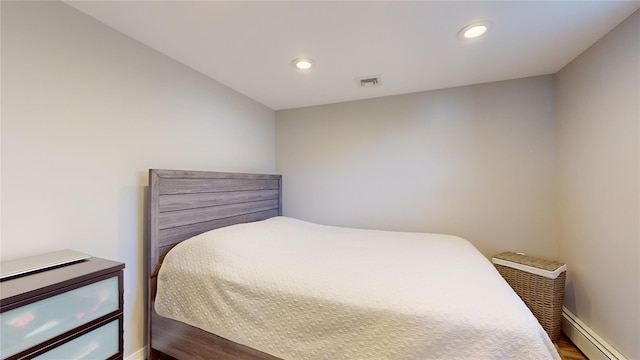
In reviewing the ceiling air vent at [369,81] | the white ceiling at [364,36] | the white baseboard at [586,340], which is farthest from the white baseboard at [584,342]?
the ceiling air vent at [369,81]

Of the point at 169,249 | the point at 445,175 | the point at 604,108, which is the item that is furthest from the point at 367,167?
the point at 169,249

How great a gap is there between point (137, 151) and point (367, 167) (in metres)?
2.08

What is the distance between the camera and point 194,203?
74.9 inches

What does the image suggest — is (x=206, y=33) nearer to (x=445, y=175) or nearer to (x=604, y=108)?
(x=445, y=175)

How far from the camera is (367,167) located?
109 inches

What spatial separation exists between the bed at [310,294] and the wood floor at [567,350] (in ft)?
3.15

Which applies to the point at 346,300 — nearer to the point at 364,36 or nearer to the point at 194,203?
the point at 194,203

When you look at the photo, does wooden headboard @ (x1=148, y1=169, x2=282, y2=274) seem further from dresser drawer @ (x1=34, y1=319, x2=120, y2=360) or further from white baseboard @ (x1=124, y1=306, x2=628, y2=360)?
white baseboard @ (x1=124, y1=306, x2=628, y2=360)

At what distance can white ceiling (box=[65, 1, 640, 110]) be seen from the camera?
4.41 feet

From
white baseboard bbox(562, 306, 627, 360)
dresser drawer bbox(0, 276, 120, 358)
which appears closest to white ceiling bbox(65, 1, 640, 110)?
dresser drawer bbox(0, 276, 120, 358)

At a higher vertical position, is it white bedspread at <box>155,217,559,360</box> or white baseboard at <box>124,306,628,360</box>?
white bedspread at <box>155,217,559,360</box>

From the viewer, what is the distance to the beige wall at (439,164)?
2.23 m

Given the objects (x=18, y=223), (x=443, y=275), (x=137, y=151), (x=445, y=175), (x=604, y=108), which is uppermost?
(x=604, y=108)

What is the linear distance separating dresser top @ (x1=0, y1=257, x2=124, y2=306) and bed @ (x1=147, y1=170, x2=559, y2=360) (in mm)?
444
